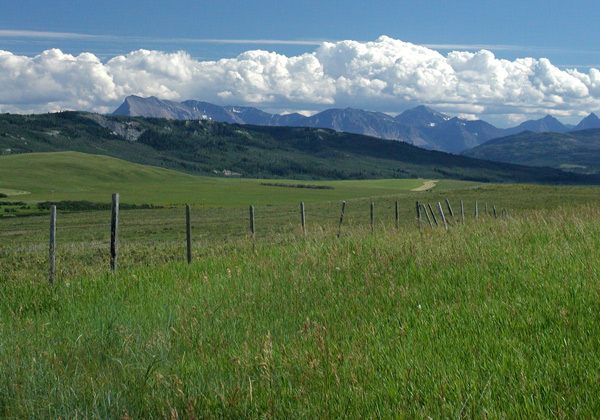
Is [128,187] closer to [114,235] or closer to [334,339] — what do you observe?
[114,235]

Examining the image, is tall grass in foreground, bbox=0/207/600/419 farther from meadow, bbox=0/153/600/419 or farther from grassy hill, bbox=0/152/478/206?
grassy hill, bbox=0/152/478/206

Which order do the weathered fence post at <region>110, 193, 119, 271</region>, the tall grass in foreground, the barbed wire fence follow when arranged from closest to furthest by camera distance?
the tall grass in foreground < the weathered fence post at <region>110, 193, 119, 271</region> < the barbed wire fence

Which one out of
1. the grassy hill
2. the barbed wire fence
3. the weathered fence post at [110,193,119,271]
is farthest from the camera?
the grassy hill

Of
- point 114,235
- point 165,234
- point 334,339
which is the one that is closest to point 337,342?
point 334,339

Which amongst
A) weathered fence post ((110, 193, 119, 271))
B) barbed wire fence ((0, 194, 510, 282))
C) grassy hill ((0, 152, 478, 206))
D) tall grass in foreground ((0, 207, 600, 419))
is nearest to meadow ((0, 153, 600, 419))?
tall grass in foreground ((0, 207, 600, 419))

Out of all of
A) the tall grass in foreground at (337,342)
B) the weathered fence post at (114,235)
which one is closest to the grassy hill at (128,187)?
the weathered fence post at (114,235)

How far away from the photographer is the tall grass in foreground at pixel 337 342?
13.3 ft

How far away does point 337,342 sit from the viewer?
5.27 m

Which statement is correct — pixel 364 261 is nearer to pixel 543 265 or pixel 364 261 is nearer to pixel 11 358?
pixel 543 265

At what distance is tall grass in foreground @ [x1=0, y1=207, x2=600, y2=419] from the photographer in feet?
13.3

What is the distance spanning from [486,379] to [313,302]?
120 inches

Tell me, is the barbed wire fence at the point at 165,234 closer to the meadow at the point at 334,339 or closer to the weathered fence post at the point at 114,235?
the weathered fence post at the point at 114,235

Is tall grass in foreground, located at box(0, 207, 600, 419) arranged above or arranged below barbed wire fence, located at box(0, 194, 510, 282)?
above

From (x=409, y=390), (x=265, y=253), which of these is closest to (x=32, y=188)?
(x=265, y=253)
